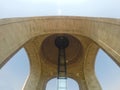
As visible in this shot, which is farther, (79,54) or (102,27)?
(79,54)

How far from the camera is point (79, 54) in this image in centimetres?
1598

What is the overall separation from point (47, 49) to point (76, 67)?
2181 mm

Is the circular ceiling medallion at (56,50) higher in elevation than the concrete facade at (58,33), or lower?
higher

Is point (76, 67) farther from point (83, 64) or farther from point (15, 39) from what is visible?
point (15, 39)

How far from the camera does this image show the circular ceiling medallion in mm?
15672

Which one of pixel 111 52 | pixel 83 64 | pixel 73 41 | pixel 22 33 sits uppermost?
pixel 73 41

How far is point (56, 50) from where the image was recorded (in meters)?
16.4

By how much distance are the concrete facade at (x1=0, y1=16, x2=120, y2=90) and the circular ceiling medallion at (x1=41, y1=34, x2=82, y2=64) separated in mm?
146

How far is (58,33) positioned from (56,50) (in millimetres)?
3861

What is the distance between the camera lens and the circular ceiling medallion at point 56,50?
15672 mm

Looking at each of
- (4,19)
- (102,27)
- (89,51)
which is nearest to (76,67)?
(89,51)

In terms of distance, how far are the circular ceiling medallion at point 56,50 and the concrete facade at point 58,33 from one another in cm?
15

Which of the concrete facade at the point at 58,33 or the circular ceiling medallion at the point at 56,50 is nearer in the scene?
the concrete facade at the point at 58,33

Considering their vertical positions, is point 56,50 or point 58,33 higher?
point 56,50
